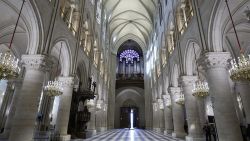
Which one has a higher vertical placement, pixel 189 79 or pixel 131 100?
pixel 131 100

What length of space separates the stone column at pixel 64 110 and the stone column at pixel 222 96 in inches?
303

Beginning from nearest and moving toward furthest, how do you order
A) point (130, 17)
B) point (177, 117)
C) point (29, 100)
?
1. point (29, 100)
2. point (177, 117)
3. point (130, 17)

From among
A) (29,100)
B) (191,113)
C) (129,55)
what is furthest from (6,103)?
(129,55)

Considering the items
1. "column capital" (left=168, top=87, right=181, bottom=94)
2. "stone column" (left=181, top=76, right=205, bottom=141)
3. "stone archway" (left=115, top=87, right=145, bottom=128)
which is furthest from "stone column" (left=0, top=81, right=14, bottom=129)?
"stone archway" (left=115, top=87, right=145, bottom=128)

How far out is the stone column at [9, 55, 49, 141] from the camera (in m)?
6.56

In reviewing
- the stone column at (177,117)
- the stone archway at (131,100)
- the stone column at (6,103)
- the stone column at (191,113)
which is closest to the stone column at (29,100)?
the stone column at (191,113)

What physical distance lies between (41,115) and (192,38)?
14.1 meters

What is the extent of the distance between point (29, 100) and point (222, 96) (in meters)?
7.77

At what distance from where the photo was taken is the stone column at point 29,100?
21.5 ft

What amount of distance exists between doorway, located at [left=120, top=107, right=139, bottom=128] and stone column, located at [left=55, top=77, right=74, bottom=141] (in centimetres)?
2581

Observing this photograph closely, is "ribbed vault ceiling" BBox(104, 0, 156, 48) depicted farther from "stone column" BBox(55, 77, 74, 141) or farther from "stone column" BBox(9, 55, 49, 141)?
"stone column" BBox(9, 55, 49, 141)

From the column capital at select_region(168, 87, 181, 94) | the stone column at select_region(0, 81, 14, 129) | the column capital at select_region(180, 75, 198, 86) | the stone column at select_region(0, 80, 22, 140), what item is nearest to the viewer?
the column capital at select_region(180, 75, 198, 86)

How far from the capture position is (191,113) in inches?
404

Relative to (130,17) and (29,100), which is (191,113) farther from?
(130,17)
